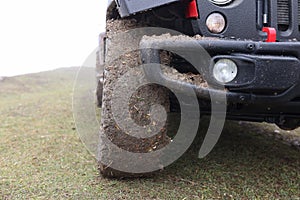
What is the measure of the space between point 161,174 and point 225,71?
0.81 metres

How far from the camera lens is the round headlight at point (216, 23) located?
1.69 m

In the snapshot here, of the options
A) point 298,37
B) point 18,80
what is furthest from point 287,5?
point 18,80

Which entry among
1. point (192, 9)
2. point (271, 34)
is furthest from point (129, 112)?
point (271, 34)

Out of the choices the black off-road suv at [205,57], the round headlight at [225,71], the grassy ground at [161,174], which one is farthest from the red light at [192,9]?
the grassy ground at [161,174]

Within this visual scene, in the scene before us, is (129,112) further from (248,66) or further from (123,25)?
(248,66)

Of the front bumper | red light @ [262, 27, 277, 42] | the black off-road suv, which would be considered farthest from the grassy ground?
red light @ [262, 27, 277, 42]

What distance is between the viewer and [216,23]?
1.70m

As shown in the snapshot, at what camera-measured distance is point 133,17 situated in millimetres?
1915

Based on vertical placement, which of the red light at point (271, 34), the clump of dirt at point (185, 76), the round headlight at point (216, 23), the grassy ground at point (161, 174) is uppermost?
the round headlight at point (216, 23)

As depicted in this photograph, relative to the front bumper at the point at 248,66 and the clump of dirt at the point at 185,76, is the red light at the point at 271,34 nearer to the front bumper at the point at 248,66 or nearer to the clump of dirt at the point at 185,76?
the front bumper at the point at 248,66

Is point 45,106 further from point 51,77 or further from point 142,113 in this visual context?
point 51,77

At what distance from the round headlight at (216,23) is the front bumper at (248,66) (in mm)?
160

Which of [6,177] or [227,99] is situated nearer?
[227,99]

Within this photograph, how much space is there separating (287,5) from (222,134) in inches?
63.3
